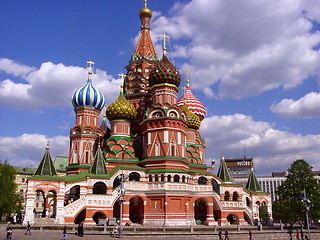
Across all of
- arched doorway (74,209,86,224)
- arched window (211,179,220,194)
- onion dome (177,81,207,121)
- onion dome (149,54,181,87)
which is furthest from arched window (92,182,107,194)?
onion dome (177,81,207,121)

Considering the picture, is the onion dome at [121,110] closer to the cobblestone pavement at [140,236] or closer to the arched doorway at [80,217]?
the arched doorway at [80,217]

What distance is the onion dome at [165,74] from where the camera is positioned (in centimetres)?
4347

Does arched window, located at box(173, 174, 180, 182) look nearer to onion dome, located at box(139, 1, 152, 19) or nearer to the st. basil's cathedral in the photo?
the st. basil's cathedral

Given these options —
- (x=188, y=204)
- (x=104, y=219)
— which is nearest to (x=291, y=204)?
(x=188, y=204)

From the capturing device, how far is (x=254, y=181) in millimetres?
50031

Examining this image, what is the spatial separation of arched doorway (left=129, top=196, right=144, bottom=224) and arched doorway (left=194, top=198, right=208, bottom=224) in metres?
7.23

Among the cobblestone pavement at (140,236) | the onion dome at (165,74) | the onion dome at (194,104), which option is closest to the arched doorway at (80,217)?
the cobblestone pavement at (140,236)

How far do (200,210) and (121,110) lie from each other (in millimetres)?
16308

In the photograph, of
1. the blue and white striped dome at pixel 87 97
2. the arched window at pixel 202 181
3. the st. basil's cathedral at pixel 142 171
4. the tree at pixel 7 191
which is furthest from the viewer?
the blue and white striped dome at pixel 87 97

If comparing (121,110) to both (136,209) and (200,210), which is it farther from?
(200,210)

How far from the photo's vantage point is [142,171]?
40.0 metres

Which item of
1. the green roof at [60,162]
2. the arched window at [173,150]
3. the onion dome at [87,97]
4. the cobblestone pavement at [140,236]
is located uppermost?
the onion dome at [87,97]

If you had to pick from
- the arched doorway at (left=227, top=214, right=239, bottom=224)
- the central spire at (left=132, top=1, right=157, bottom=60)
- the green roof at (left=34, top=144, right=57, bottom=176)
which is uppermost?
the central spire at (left=132, top=1, right=157, bottom=60)

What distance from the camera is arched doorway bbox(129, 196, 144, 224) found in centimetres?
3909
